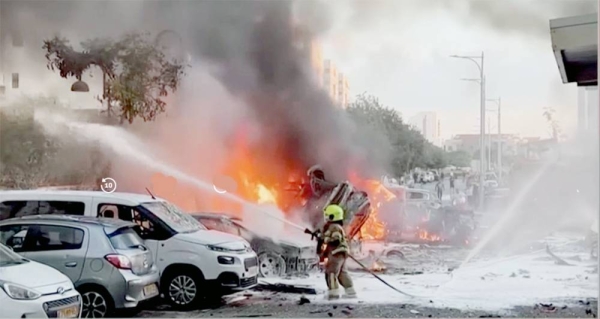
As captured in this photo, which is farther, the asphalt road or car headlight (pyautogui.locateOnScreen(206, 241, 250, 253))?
car headlight (pyautogui.locateOnScreen(206, 241, 250, 253))

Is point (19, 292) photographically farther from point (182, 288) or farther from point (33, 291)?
point (182, 288)

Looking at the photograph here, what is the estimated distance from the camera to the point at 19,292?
5.04 m

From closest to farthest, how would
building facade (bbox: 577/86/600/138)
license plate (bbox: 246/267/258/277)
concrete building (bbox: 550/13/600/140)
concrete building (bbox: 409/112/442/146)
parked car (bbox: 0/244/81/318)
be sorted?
concrete building (bbox: 550/13/600/140)
parked car (bbox: 0/244/81/318)
building facade (bbox: 577/86/600/138)
concrete building (bbox: 409/112/442/146)
license plate (bbox: 246/267/258/277)

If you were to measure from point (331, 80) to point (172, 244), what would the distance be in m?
1.53

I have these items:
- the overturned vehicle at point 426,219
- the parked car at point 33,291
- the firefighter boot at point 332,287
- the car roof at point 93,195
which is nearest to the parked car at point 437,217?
the overturned vehicle at point 426,219

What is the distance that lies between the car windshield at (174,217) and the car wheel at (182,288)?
0.30m

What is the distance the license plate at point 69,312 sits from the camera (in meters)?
5.07

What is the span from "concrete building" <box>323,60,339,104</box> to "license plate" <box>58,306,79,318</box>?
2.18 metres

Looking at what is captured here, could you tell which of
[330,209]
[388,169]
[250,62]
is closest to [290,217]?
[330,209]

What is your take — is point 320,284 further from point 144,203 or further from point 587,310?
point 587,310

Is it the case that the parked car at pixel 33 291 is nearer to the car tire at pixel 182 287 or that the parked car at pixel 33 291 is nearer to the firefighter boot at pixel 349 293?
the car tire at pixel 182 287

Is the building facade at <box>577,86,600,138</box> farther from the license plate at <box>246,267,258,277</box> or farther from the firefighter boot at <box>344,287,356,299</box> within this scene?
the license plate at <box>246,267,258,277</box>

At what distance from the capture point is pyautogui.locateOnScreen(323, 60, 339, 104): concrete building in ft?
17.5

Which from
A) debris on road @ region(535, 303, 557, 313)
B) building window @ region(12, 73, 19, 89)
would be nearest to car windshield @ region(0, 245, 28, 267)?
building window @ region(12, 73, 19, 89)
